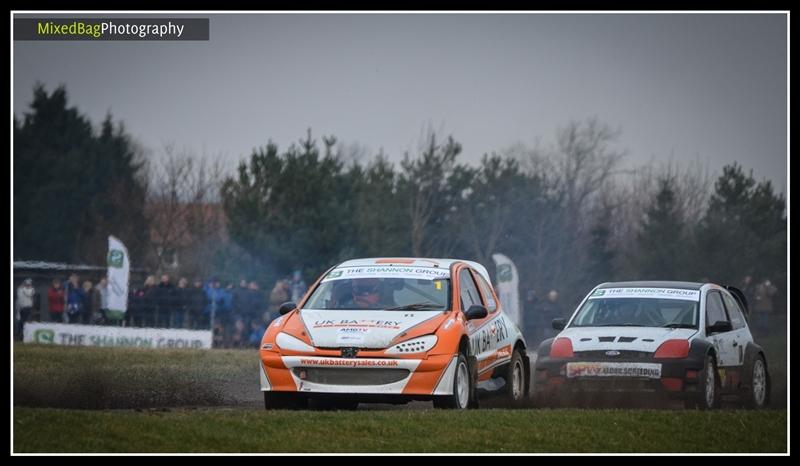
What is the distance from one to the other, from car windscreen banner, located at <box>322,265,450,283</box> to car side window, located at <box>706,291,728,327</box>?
328cm

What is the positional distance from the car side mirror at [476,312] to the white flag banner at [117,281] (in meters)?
16.7

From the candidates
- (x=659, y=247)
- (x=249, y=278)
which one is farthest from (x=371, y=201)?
(x=659, y=247)

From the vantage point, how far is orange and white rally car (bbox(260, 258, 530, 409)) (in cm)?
1312

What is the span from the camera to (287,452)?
35.7ft

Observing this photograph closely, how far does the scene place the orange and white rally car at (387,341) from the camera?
13117 mm

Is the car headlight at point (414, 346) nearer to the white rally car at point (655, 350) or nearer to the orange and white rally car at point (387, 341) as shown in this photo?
the orange and white rally car at point (387, 341)

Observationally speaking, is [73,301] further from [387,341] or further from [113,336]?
[387,341]

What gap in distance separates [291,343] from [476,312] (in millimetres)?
2007

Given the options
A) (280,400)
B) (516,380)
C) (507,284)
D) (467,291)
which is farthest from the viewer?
(507,284)

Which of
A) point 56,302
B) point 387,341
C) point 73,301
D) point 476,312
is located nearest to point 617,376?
point 476,312

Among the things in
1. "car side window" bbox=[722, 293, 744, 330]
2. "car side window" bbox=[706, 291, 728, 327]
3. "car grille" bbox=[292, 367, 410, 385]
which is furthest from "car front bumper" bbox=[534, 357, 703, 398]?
"car grille" bbox=[292, 367, 410, 385]

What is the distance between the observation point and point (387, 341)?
43.3 feet
